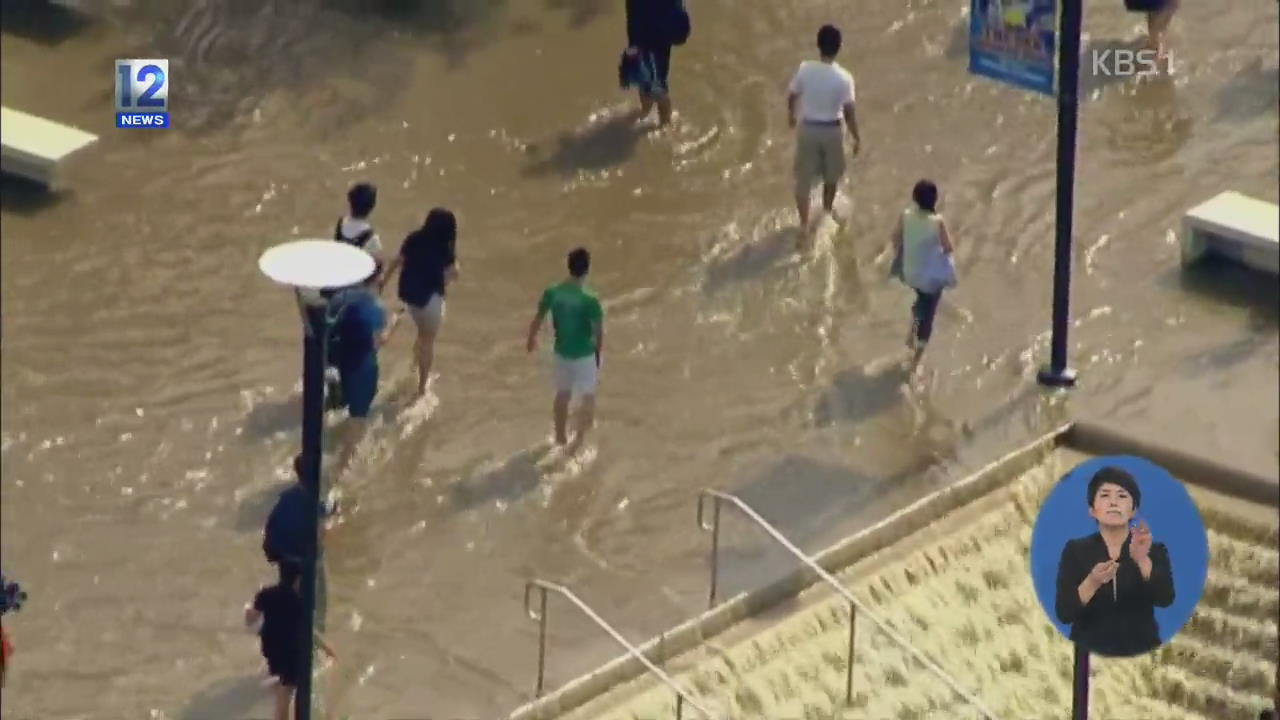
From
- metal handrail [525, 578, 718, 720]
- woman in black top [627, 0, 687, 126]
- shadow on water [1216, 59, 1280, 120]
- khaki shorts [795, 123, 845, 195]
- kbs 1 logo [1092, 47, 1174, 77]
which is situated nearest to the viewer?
metal handrail [525, 578, 718, 720]

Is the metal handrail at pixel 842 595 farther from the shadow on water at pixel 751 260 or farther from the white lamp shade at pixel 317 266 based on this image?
the white lamp shade at pixel 317 266

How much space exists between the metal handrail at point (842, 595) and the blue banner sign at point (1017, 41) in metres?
3.06

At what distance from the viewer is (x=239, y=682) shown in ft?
47.7

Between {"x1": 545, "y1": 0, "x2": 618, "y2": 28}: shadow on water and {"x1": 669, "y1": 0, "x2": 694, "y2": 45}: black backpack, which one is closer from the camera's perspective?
{"x1": 669, "y1": 0, "x2": 694, "y2": 45}: black backpack

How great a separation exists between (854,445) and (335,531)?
2997 mm

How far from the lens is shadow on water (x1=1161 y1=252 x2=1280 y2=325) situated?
723 inches

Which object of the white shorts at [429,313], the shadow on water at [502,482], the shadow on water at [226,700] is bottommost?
the shadow on water at [226,700]

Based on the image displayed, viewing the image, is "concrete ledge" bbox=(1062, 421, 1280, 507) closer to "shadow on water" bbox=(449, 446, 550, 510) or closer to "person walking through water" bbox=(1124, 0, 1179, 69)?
"shadow on water" bbox=(449, 446, 550, 510)

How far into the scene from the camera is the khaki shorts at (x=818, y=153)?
18.2 m

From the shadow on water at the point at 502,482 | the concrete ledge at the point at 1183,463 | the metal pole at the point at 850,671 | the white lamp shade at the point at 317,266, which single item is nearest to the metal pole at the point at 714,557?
the metal pole at the point at 850,671

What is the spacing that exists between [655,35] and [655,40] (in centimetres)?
5

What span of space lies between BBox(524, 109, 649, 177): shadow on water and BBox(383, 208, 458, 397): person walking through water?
10.7 ft

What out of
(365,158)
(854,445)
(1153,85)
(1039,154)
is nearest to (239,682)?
(854,445)

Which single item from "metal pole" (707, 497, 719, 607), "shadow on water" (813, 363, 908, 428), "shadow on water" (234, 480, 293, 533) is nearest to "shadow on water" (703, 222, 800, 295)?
"shadow on water" (813, 363, 908, 428)
